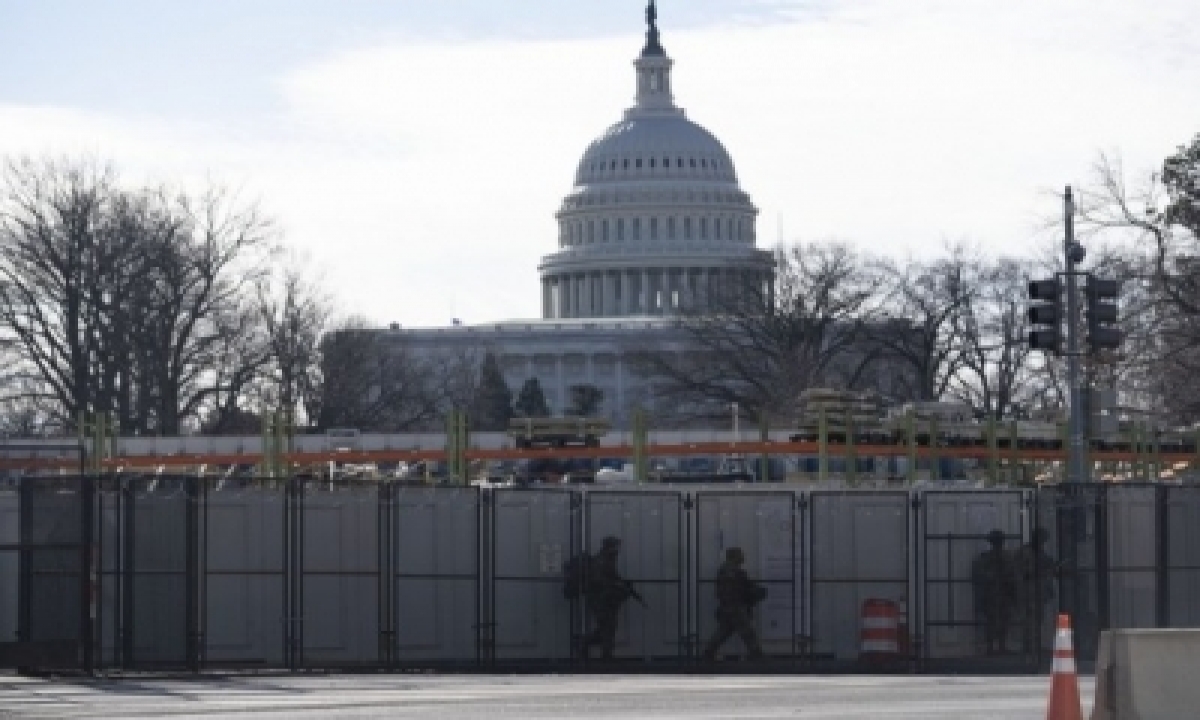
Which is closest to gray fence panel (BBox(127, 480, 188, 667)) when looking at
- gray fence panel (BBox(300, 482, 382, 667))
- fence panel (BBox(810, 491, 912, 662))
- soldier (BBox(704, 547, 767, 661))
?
gray fence panel (BBox(300, 482, 382, 667))

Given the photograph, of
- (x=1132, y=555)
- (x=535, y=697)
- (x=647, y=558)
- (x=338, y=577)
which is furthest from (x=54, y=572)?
(x=1132, y=555)

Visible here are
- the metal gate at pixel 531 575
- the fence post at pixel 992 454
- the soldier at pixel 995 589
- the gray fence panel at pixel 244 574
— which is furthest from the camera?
the fence post at pixel 992 454

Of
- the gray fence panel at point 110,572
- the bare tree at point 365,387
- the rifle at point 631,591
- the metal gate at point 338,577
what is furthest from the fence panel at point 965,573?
the bare tree at point 365,387

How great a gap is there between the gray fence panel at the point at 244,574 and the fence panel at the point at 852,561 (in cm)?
662

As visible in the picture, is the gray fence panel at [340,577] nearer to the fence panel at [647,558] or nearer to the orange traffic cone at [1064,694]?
the fence panel at [647,558]

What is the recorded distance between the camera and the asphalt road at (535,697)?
84.3 ft

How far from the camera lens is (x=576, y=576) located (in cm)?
3903

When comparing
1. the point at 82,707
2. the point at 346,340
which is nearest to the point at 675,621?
the point at 82,707

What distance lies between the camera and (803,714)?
83.5 feet

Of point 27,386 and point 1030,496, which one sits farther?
point 27,386

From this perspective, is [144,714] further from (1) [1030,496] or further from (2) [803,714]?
(1) [1030,496]

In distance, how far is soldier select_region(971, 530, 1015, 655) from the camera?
129 ft

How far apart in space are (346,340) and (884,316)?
18.0m

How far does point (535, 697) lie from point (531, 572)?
11180 millimetres
